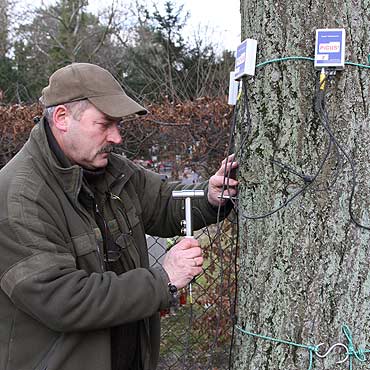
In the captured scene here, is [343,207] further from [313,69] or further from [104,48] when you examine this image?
[104,48]

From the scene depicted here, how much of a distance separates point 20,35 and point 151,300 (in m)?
21.2

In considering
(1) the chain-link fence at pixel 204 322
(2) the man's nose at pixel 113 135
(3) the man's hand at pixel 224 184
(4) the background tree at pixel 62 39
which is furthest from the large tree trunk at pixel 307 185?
(4) the background tree at pixel 62 39

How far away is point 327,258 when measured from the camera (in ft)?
5.99

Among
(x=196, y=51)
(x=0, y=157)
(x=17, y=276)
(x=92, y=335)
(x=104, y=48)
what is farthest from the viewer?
(x=104, y=48)

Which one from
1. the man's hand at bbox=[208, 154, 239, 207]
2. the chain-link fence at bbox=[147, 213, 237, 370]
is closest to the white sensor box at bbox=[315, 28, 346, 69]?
the man's hand at bbox=[208, 154, 239, 207]

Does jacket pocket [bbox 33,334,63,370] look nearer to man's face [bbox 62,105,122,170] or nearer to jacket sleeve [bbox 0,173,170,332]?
jacket sleeve [bbox 0,173,170,332]

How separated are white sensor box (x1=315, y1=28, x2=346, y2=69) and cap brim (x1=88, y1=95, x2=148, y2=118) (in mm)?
793

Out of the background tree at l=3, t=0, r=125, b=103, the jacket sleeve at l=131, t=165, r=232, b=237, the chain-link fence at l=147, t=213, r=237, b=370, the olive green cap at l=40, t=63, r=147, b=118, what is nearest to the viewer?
the olive green cap at l=40, t=63, r=147, b=118

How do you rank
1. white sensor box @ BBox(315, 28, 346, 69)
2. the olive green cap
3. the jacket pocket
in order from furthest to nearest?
the olive green cap → the jacket pocket → white sensor box @ BBox(315, 28, 346, 69)

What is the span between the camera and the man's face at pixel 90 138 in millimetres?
2170

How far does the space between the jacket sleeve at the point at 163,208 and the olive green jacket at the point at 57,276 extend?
1.05 feet

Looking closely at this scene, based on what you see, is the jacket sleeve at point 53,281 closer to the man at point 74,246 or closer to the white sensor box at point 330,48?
the man at point 74,246

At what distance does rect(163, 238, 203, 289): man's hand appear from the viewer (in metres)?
2.08

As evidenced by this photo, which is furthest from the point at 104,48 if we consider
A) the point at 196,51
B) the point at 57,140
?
the point at 57,140
